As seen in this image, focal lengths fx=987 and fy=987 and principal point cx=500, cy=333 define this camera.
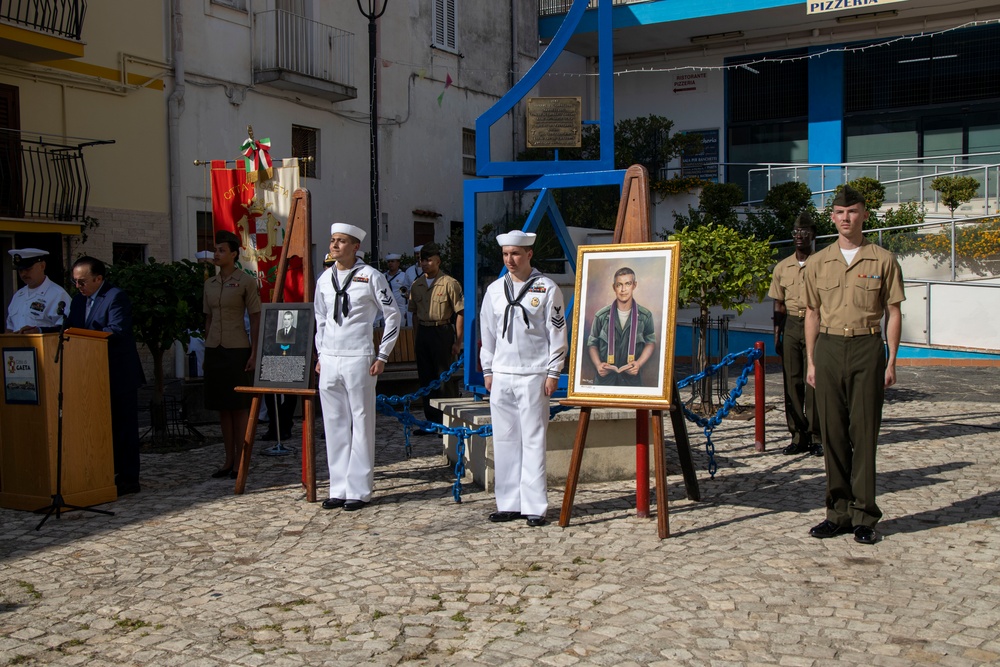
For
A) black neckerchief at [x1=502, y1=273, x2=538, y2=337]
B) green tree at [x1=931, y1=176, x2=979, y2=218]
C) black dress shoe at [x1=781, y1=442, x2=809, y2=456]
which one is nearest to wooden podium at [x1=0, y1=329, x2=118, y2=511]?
black neckerchief at [x1=502, y1=273, x2=538, y2=337]

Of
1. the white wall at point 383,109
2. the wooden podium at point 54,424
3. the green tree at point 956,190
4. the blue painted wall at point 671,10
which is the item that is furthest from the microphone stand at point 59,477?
the blue painted wall at point 671,10

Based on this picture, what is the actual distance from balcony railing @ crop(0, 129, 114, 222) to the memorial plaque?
8844mm

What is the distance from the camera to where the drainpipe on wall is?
16797 millimetres

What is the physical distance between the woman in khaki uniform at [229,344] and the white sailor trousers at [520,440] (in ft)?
→ 8.73

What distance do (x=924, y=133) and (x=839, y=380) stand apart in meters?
21.8

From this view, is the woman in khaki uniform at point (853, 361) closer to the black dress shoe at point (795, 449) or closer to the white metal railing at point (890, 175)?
the black dress shoe at point (795, 449)

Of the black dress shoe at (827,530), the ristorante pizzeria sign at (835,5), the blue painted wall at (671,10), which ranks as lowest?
the black dress shoe at (827,530)

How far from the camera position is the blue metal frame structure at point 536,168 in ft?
24.4

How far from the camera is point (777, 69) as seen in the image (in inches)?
1045

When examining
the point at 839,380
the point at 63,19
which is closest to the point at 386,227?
the point at 63,19

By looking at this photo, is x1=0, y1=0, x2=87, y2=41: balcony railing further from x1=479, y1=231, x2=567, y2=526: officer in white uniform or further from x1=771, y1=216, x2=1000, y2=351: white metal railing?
x1=771, y1=216, x2=1000, y2=351: white metal railing

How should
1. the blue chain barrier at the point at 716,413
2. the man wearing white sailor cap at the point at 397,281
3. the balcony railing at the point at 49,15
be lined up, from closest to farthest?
the blue chain barrier at the point at 716,413 → the balcony railing at the point at 49,15 → the man wearing white sailor cap at the point at 397,281

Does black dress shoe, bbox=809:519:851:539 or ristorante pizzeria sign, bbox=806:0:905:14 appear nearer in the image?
black dress shoe, bbox=809:519:851:539

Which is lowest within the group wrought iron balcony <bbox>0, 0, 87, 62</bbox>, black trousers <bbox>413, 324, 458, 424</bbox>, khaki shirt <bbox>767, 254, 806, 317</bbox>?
black trousers <bbox>413, 324, 458, 424</bbox>
